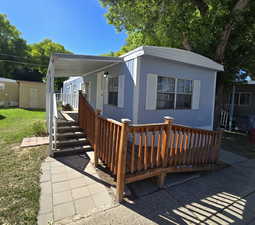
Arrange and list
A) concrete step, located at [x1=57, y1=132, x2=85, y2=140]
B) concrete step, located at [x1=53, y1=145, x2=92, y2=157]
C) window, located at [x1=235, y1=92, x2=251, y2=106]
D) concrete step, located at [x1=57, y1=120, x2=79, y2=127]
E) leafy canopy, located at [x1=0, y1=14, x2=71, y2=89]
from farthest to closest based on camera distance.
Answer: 1. leafy canopy, located at [x1=0, y1=14, x2=71, y2=89]
2. window, located at [x1=235, y1=92, x2=251, y2=106]
3. concrete step, located at [x1=57, y1=120, x2=79, y2=127]
4. concrete step, located at [x1=57, y1=132, x2=85, y2=140]
5. concrete step, located at [x1=53, y1=145, x2=92, y2=157]

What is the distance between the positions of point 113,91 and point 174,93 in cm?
232

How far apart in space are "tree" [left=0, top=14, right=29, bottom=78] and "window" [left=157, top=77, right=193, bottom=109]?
2863 centimetres

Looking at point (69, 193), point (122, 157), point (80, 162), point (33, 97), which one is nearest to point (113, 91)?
point (80, 162)

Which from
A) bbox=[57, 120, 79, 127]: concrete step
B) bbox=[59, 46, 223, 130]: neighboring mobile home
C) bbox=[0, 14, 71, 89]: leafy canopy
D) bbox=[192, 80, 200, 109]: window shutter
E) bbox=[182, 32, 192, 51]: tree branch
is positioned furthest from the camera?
bbox=[0, 14, 71, 89]: leafy canopy

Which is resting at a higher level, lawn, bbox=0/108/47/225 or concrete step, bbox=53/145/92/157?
concrete step, bbox=53/145/92/157

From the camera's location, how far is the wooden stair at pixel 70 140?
4617mm

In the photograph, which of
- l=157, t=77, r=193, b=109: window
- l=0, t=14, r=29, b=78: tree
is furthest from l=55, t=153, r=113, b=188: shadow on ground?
l=0, t=14, r=29, b=78: tree

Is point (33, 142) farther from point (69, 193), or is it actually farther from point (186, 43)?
point (186, 43)

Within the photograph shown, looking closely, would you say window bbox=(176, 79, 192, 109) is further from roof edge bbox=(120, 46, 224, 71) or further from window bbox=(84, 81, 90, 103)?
window bbox=(84, 81, 90, 103)

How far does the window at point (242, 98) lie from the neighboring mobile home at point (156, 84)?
8.10 metres

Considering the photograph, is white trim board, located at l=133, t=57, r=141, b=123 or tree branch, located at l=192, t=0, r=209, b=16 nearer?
white trim board, located at l=133, t=57, r=141, b=123

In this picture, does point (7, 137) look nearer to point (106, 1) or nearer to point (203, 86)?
point (203, 86)

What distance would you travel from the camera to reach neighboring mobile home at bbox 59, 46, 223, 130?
4.77m

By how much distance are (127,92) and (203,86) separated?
3.21 metres
